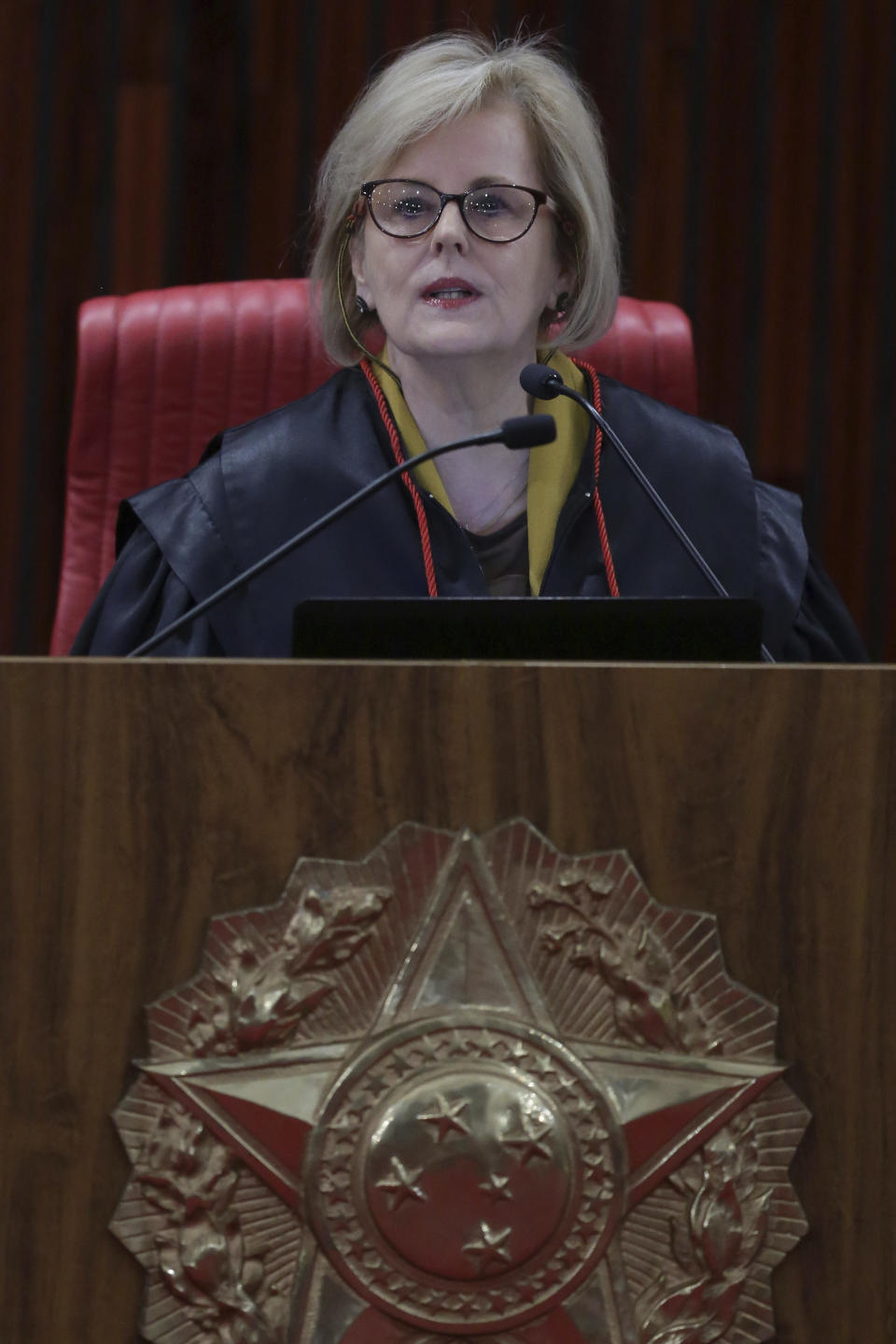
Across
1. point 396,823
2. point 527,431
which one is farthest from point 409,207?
point 396,823

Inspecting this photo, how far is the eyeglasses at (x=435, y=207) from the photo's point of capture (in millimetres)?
1408

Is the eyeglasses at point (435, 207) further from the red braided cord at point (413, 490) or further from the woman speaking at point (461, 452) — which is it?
the red braided cord at point (413, 490)

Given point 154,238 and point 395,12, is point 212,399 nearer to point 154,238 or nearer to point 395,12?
point 154,238

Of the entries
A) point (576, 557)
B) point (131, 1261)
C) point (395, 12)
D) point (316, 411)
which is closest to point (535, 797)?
point (131, 1261)

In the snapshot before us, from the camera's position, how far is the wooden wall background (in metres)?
2.21

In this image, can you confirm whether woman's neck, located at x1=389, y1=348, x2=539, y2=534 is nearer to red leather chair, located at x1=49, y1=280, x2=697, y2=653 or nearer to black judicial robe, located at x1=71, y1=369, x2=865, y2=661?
black judicial robe, located at x1=71, y1=369, x2=865, y2=661

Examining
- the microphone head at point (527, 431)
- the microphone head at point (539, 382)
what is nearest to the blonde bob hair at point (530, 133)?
the microphone head at point (539, 382)

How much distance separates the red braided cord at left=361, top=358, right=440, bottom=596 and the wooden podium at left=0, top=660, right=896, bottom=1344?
0.62 meters

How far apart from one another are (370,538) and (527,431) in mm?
466

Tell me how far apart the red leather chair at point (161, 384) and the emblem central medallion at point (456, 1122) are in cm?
98

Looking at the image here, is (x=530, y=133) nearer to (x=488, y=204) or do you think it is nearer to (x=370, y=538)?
(x=488, y=204)

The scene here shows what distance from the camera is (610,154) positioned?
2.23 meters

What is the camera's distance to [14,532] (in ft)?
7.36

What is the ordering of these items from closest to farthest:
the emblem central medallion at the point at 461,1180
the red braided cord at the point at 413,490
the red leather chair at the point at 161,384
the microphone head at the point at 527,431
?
the emblem central medallion at the point at 461,1180
the microphone head at the point at 527,431
the red braided cord at the point at 413,490
the red leather chair at the point at 161,384
